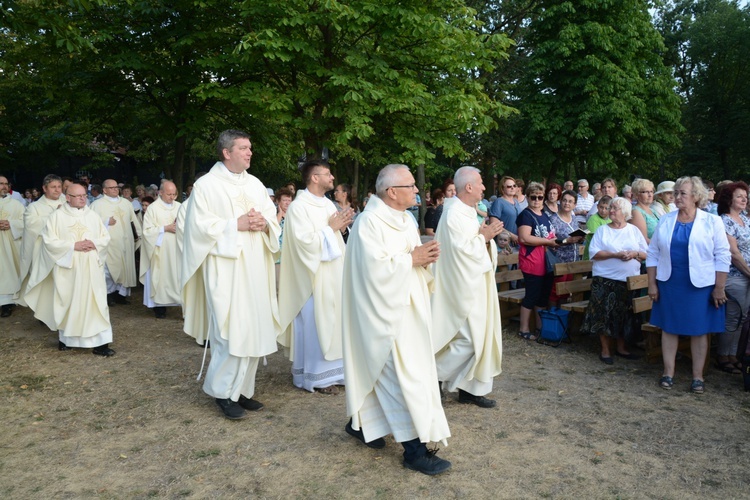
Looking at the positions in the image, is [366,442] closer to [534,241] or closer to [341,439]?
[341,439]

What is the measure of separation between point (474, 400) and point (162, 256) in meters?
6.15

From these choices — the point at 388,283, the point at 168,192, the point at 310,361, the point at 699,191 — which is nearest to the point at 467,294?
the point at 388,283

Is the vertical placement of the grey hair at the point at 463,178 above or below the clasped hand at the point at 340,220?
above

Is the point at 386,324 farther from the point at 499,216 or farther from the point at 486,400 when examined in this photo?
the point at 499,216

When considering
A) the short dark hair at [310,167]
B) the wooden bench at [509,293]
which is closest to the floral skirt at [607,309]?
the wooden bench at [509,293]

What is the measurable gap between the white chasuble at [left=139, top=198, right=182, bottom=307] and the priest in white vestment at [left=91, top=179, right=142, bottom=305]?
2.81 feet

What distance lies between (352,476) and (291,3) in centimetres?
957

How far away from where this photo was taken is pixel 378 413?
4.49 metres

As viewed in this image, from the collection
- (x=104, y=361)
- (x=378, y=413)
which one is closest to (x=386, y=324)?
(x=378, y=413)

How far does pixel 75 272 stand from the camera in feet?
25.4

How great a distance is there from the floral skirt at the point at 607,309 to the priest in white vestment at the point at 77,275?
5616 millimetres

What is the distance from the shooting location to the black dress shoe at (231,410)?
17.7 ft

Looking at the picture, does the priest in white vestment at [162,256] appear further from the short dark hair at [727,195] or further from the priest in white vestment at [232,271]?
the short dark hair at [727,195]

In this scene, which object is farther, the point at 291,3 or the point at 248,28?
the point at 248,28
